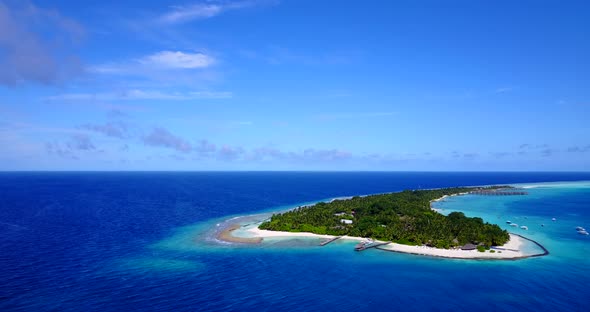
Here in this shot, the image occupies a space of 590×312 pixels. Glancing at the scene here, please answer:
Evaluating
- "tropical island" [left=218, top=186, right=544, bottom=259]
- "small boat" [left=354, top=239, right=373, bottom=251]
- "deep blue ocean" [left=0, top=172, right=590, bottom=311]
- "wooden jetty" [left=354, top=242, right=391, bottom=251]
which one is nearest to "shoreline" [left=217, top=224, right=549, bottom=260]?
"tropical island" [left=218, top=186, right=544, bottom=259]

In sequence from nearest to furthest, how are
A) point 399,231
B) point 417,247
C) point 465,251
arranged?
point 465,251
point 417,247
point 399,231

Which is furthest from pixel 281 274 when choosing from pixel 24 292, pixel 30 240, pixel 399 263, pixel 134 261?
pixel 30 240

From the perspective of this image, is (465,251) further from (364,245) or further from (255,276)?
(255,276)

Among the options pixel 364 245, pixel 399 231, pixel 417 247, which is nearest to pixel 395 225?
pixel 399 231

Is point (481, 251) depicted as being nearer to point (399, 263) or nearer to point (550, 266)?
point (550, 266)

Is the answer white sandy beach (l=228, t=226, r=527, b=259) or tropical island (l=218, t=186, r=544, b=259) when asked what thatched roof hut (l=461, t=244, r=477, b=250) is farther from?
white sandy beach (l=228, t=226, r=527, b=259)

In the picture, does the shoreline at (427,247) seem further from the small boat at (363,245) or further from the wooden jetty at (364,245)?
the small boat at (363,245)

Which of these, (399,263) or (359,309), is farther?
(399,263)
